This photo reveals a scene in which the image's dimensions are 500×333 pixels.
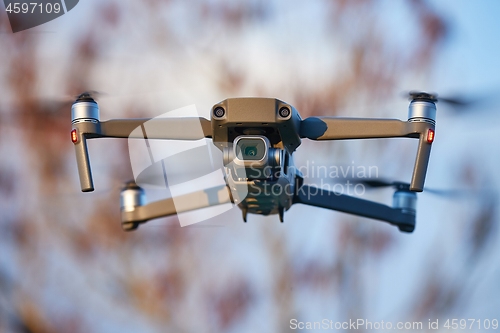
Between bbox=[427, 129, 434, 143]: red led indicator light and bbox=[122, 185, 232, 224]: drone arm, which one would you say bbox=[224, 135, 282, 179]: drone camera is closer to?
bbox=[122, 185, 232, 224]: drone arm

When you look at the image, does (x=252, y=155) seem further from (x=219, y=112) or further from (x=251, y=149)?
(x=219, y=112)

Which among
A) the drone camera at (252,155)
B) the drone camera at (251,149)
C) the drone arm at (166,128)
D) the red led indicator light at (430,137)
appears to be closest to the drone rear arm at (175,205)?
the drone arm at (166,128)

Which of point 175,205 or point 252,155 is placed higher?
point 252,155

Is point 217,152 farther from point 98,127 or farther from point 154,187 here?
point 154,187

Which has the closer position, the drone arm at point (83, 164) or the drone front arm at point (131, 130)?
the drone front arm at point (131, 130)

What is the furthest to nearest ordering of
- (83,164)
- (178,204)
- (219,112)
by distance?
1. (178,204)
2. (83,164)
3. (219,112)

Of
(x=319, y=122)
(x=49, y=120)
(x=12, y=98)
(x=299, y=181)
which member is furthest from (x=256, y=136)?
(x=12, y=98)

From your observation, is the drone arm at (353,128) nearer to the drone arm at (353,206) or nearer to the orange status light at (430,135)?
the orange status light at (430,135)

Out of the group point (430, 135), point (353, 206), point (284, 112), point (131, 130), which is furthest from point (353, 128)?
point (131, 130)
